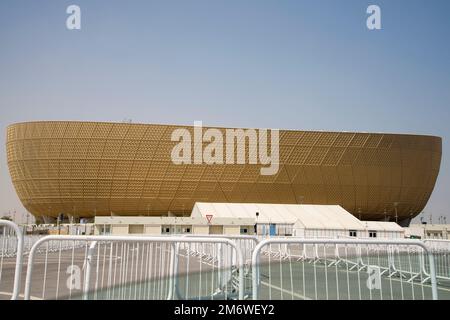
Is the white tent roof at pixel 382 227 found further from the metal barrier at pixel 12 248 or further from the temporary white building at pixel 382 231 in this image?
the metal barrier at pixel 12 248

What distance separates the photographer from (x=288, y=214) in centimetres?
5381

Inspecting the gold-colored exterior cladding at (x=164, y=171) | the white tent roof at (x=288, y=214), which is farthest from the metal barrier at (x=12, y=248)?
the gold-colored exterior cladding at (x=164, y=171)

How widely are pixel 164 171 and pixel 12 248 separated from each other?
52145 millimetres

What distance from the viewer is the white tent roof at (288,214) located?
165 ft

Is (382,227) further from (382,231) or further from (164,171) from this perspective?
(164,171)

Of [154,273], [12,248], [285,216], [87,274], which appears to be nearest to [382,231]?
[285,216]

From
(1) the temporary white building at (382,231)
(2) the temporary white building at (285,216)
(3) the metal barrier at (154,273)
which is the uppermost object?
(3) the metal barrier at (154,273)

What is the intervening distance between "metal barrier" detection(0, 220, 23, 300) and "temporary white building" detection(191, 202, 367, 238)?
33.0 m
